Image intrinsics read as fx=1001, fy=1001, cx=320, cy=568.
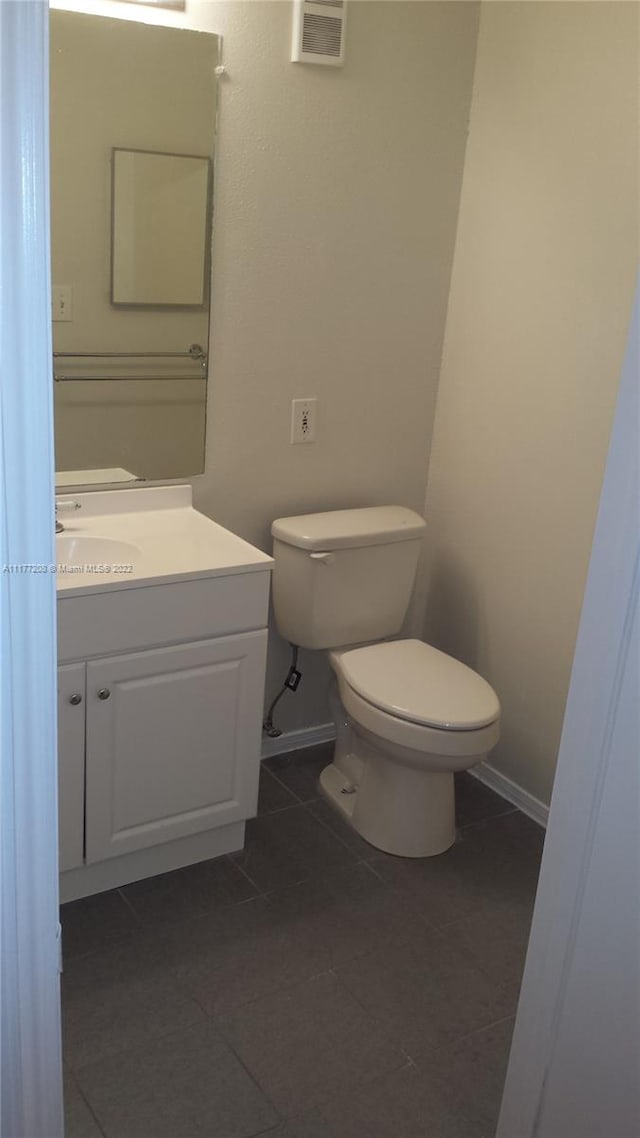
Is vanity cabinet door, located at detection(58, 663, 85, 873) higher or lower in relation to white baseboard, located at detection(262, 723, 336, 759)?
higher

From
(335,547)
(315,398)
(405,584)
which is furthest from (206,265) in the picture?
(405,584)

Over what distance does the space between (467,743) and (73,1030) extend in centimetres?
106

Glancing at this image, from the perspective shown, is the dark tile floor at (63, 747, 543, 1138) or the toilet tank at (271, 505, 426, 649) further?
the toilet tank at (271, 505, 426, 649)

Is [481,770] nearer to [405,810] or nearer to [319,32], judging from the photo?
[405,810]

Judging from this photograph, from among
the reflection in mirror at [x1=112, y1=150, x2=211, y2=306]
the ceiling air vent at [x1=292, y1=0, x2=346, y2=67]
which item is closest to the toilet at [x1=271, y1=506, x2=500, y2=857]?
the reflection in mirror at [x1=112, y1=150, x2=211, y2=306]

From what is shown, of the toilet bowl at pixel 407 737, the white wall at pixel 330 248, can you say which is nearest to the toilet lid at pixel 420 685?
the toilet bowl at pixel 407 737

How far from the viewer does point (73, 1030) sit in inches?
77.2

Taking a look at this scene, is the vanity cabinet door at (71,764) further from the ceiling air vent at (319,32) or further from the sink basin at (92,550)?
the ceiling air vent at (319,32)

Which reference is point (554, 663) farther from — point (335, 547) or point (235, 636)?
point (235, 636)

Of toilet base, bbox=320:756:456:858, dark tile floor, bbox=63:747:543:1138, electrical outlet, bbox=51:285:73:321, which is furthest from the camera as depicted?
toilet base, bbox=320:756:456:858

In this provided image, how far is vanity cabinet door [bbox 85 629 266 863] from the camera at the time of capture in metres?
2.16

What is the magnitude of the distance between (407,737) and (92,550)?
0.86m

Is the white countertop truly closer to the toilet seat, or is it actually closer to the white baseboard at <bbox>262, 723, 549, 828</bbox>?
the toilet seat

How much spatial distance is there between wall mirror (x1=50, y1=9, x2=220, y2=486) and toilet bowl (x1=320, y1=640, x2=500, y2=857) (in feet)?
2.42
